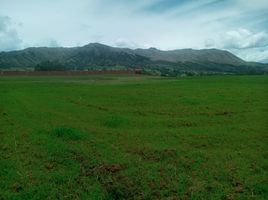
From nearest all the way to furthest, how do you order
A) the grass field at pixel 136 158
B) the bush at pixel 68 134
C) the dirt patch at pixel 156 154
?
the grass field at pixel 136 158, the dirt patch at pixel 156 154, the bush at pixel 68 134

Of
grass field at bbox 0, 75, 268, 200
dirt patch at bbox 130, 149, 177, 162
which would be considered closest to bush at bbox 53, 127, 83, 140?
grass field at bbox 0, 75, 268, 200

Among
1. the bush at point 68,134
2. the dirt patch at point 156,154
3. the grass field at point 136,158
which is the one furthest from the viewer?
the bush at point 68,134

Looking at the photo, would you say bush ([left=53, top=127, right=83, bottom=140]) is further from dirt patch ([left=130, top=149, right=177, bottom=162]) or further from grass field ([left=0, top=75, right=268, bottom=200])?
dirt patch ([left=130, top=149, right=177, bottom=162])

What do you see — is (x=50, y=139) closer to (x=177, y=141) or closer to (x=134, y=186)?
(x=177, y=141)

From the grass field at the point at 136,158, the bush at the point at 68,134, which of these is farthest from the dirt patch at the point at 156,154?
the bush at the point at 68,134

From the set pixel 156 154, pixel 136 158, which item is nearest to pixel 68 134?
pixel 136 158

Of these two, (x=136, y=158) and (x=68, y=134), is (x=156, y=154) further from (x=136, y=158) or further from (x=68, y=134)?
(x=68, y=134)

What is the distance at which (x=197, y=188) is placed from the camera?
361 inches

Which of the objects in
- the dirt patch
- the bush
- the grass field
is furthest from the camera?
the bush

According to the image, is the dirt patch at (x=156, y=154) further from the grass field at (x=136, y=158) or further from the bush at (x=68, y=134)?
the bush at (x=68, y=134)

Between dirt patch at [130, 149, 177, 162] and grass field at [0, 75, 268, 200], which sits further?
dirt patch at [130, 149, 177, 162]

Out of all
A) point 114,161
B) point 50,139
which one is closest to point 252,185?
point 114,161

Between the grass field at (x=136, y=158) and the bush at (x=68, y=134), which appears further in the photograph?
the bush at (x=68, y=134)

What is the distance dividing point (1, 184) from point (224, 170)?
628 centimetres
